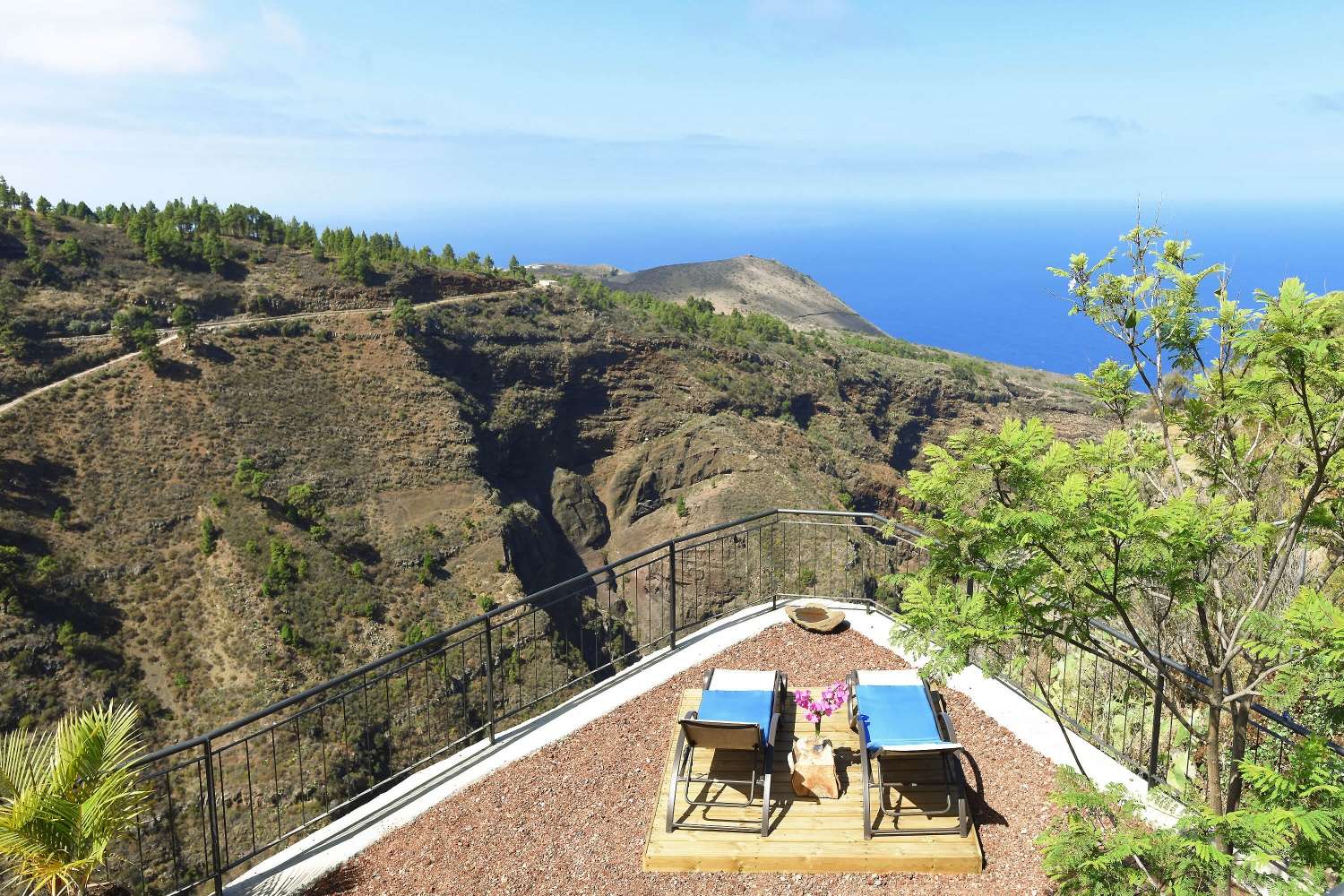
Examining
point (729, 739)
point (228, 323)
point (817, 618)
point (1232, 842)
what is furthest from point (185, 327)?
point (1232, 842)

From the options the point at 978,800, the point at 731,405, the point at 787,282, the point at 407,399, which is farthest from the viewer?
the point at 787,282

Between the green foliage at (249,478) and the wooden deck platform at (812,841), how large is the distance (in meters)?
39.8

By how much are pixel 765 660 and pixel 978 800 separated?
2.70m

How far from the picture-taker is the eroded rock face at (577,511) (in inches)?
2189

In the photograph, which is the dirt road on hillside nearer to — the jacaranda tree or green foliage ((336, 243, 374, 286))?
green foliage ((336, 243, 374, 286))

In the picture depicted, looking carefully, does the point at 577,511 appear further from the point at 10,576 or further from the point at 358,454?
the point at 10,576

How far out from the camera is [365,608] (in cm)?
3778

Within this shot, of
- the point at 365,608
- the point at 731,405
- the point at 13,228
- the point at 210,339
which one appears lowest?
the point at 365,608

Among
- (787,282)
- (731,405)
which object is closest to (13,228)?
(731,405)

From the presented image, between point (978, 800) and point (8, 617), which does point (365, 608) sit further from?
point (978, 800)

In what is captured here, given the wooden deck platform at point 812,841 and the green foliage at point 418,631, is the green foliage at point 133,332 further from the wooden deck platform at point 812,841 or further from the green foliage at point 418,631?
the wooden deck platform at point 812,841

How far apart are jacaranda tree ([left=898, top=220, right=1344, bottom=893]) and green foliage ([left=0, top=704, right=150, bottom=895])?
457 cm

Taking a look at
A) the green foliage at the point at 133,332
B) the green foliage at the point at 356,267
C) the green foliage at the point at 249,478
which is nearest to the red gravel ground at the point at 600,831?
the green foliage at the point at 249,478

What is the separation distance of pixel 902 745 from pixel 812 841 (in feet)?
2.93
